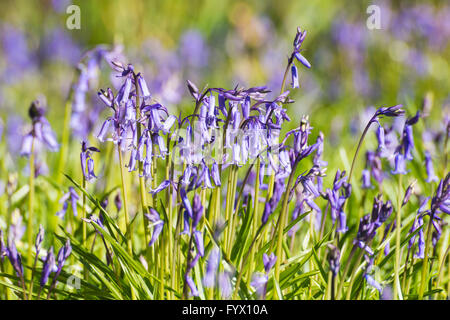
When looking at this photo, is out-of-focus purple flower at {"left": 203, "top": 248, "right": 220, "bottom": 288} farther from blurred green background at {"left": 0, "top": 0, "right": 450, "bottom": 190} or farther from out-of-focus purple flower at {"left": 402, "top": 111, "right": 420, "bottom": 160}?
blurred green background at {"left": 0, "top": 0, "right": 450, "bottom": 190}

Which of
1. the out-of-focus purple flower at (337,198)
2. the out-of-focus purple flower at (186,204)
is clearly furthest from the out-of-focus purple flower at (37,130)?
the out-of-focus purple flower at (337,198)

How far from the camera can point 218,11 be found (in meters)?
10.2

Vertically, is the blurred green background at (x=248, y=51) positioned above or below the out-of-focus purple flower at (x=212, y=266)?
above

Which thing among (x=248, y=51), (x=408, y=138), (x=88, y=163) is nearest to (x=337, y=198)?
(x=408, y=138)

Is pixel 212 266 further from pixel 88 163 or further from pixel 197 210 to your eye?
pixel 88 163

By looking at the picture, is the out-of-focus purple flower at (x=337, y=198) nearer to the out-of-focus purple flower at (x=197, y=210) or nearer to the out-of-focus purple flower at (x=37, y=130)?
the out-of-focus purple flower at (x=197, y=210)

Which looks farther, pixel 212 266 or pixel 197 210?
pixel 212 266

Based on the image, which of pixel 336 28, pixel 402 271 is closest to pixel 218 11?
pixel 336 28

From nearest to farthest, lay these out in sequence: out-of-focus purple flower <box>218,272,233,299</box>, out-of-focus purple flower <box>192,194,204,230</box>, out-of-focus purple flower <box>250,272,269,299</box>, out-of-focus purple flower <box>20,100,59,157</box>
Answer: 1. out-of-focus purple flower <box>192,194,204,230</box>
2. out-of-focus purple flower <box>250,272,269,299</box>
3. out-of-focus purple flower <box>218,272,233,299</box>
4. out-of-focus purple flower <box>20,100,59,157</box>

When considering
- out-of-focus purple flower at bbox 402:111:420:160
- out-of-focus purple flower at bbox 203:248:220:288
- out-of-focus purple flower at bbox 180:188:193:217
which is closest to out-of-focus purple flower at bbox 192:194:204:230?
out-of-focus purple flower at bbox 180:188:193:217

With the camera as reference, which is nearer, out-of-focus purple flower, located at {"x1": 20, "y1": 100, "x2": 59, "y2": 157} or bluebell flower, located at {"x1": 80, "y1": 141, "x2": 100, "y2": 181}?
bluebell flower, located at {"x1": 80, "y1": 141, "x2": 100, "y2": 181}

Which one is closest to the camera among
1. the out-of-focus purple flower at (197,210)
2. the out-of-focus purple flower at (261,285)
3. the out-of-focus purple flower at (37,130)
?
the out-of-focus purple flower at (197,210)

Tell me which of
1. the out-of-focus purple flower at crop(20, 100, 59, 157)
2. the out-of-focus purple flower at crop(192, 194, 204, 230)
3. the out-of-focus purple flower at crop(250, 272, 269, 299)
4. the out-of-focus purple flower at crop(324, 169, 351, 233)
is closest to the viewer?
the out-of-focus purple flower at crop(192, 194, 204, 230)
